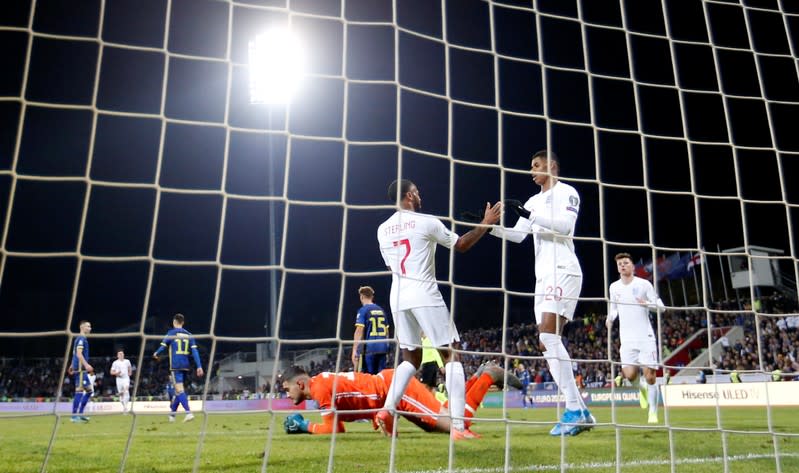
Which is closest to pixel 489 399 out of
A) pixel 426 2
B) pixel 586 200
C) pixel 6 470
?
pixel 586 200

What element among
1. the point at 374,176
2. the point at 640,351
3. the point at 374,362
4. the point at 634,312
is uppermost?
the point at 374,176

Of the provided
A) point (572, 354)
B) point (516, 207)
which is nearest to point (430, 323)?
point (516, 207)

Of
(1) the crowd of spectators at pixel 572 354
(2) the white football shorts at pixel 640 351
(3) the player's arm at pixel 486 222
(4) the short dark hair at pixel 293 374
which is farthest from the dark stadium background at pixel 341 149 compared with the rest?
(3) the player's arm at pixel 486 222

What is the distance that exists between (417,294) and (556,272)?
96 centimetres

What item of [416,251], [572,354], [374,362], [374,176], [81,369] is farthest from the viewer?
[374,176]

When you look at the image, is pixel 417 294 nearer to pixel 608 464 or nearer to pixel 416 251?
pixel 416 251

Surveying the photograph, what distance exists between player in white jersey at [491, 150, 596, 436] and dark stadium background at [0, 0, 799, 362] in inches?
271

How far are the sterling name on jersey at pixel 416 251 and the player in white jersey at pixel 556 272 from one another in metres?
0.49

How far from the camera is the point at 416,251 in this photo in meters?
4.85

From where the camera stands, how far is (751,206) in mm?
20453

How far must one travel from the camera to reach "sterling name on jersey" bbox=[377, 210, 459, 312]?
4.68 metres

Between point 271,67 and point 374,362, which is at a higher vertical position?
point 271,67

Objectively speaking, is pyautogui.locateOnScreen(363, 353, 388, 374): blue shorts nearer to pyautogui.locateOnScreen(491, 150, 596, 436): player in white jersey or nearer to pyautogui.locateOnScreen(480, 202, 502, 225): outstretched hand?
pyautogui.locateOnScreen(491, 150, 596, 436): player in white jersey

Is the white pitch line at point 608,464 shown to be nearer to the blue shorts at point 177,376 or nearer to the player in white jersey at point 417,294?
the player in white jersey at point 417,294
